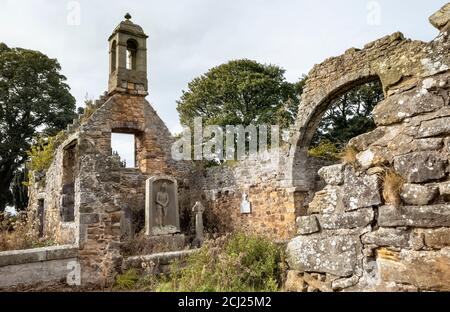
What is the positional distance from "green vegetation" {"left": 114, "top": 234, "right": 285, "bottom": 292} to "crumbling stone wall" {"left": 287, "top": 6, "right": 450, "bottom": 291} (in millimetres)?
1205

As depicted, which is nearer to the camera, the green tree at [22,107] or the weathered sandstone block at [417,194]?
the weathered sandstone block at [417,194]

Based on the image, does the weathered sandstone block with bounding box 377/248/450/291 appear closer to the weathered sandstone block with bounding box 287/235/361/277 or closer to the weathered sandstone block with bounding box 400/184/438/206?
the weathered sandstone block with bounding box 287/235/361/277

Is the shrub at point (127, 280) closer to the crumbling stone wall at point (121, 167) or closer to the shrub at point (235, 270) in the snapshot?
the shrub at point (235, 270)

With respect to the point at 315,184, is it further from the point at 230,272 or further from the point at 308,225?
the point at 308,225

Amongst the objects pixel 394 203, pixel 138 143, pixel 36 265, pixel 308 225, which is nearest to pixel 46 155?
pixel 138 143

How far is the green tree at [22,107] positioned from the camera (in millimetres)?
24625

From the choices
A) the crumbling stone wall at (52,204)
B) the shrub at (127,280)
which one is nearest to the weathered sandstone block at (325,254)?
the shrub at (127,280)

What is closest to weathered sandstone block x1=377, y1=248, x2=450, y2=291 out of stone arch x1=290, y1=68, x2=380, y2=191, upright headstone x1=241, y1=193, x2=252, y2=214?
stone arch x1=290, y1=68, x2=380, y2=191

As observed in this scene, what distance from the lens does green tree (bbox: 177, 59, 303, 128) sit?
22.9 metres

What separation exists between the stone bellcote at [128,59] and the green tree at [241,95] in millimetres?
9091

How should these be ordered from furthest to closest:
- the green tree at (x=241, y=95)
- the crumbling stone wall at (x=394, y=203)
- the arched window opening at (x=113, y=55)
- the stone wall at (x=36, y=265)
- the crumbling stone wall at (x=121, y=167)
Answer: the green tree at (x=241, y=95)
the arched window opening at (x=113, y=55)
the crumbling stone wall at (x=121, y=167)
the stone wall at (x=36, y=265)
the crumbling stone wall at (x=394, y=203)

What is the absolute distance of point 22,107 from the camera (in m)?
24.9
